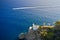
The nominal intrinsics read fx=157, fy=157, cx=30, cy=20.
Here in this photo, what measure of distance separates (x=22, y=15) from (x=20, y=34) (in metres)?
1.05

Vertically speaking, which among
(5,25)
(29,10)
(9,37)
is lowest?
(9,37)

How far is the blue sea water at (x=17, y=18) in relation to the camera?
22.0ft

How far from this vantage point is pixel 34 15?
23.6 ft

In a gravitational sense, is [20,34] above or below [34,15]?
below

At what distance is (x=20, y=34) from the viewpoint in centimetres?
680

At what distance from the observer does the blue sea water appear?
22.0 ft

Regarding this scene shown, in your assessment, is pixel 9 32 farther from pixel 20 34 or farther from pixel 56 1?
pixel 56 1

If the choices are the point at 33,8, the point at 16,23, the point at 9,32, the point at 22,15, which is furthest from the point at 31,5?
the point at 9,32

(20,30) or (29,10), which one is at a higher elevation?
(29,10)

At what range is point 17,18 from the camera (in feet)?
24.1

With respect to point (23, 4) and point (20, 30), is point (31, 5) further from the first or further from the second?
point (20, 30)

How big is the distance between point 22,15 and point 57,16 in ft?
5.59

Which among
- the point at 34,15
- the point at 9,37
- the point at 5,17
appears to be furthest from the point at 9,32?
the point at 34,15

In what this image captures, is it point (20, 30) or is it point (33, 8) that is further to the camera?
point (33, 8)
